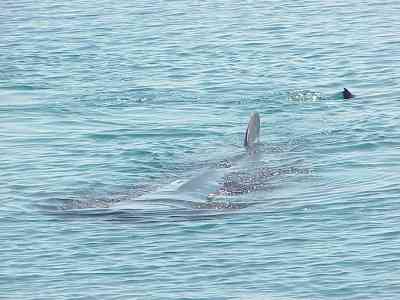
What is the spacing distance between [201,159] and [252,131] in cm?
126

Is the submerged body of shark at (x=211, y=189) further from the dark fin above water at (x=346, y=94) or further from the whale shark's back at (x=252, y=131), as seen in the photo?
the dark fin above water at (x=346, y=94)

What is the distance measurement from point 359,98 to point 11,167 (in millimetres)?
9907

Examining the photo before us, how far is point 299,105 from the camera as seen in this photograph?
101 ft


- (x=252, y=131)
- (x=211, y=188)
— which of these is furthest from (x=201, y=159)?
(x=211, y=188)

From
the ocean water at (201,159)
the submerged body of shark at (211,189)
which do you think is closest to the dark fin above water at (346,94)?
the ocean water at (201,159)

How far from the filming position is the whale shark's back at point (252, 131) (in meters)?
26.1

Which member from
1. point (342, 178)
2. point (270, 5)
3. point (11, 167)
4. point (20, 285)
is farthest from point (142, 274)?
point (270, 5)

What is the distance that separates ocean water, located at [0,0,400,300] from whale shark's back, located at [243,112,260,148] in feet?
1.18

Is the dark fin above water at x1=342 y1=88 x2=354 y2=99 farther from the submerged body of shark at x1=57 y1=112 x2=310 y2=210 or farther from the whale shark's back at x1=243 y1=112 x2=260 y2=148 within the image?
the submerged body of shark at x1=57 y1=112 x2=310 y2=210

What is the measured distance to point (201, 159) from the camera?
2578cm

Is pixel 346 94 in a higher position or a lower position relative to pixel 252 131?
lower

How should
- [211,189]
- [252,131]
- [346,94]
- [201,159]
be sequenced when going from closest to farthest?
1. [211,189]
2. [201,159]
3. [252,131]
4. [346,94]

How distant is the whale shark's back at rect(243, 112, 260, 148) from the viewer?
26.1 m

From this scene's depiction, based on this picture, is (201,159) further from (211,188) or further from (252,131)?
(211,188)
